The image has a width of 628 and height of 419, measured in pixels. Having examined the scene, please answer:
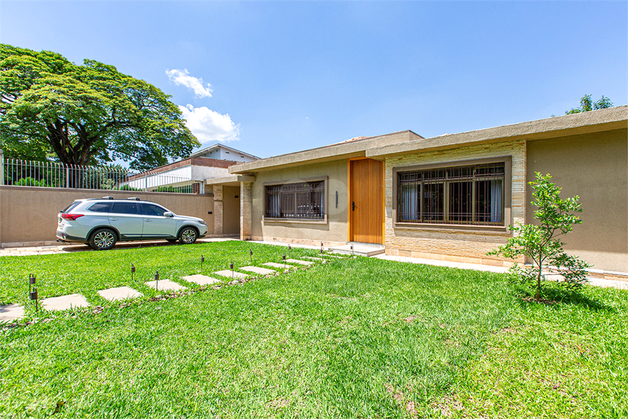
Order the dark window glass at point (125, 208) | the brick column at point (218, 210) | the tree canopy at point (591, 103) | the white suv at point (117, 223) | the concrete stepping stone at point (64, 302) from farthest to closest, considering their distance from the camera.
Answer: the tree canopy at point (591, 103)
the brick column at point (218, 210)
the dark window glass at point (125, 208)
the white suv at point (117, 223)
the concrete stepping stone at point (64, 302)

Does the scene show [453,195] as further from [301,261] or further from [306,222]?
[306,222]

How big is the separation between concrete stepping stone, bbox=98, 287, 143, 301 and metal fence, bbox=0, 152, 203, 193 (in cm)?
791

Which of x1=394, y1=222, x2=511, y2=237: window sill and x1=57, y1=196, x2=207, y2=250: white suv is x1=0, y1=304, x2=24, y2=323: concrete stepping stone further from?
x1=394, y1=222, x2=511, y2=237: window sill

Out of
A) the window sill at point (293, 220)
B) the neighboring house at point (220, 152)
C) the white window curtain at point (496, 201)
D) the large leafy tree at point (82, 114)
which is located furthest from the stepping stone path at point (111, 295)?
the neighboring house at point (220, 152)

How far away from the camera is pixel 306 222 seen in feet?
32.1

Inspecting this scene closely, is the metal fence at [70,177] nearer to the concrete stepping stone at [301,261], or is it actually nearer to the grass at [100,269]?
the grass at [100,269]

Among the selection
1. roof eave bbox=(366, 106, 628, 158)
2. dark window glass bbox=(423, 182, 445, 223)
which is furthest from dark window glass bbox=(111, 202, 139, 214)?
dark window glass bbox=(423, 182, 445, 223)

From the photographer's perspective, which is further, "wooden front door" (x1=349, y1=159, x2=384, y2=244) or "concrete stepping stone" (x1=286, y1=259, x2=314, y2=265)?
"wooden front door" (x1=349, y1=159, x2=384, y2=244)

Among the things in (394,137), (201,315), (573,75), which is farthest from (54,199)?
(573,75)

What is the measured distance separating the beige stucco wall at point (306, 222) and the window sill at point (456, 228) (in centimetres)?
211

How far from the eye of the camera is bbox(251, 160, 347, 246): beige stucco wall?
350 inches

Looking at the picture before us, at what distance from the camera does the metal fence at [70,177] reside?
919 cm

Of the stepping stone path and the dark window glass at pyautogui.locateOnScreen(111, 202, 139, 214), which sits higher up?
the dark window glass at pyautogui.locateOnScreen(111, 202, 139, 214)

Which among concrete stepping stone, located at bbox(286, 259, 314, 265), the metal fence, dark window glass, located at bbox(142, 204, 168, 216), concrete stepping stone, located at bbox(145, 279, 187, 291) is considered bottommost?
concrete stepping stone, located at bbox(286, 259, 314, 265)
